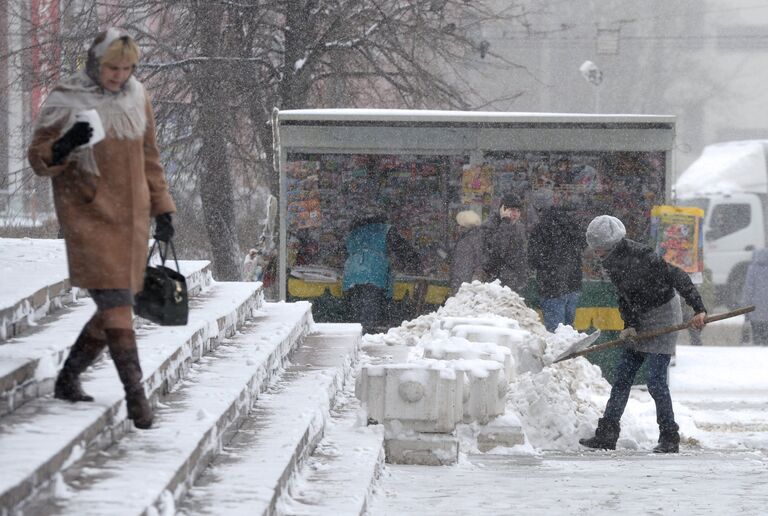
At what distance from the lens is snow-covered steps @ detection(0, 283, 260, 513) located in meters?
3.87

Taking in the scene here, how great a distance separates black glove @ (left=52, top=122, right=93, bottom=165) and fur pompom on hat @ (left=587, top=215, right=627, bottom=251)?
407cm

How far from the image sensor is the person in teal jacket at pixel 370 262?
1220 cm

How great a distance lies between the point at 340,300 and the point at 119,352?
8.07 metres

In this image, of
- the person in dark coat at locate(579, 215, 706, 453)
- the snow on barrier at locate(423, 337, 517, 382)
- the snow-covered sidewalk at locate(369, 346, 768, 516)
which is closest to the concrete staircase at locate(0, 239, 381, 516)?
the snow-covered sidewalk at locate(369, 346, 768, 516)

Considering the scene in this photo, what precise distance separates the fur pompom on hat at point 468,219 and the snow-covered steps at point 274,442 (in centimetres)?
388

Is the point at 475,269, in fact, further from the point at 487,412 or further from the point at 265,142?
the point at 265,142

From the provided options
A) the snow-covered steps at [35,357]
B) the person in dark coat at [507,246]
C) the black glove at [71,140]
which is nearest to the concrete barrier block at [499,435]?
the snow-covered steps at [35,357]

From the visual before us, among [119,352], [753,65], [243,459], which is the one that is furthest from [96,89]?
[753,65]

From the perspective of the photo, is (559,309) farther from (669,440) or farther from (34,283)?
(34,283)

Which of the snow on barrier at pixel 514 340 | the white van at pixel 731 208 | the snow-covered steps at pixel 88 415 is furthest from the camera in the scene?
the white van at pixel 731 208

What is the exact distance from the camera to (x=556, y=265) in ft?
37.6

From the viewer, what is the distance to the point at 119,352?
466cm

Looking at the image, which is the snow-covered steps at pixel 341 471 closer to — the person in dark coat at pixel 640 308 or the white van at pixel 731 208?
the person in dark coat at pixel 640 308

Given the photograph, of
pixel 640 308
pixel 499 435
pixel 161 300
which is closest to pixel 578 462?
pixel 499 435
